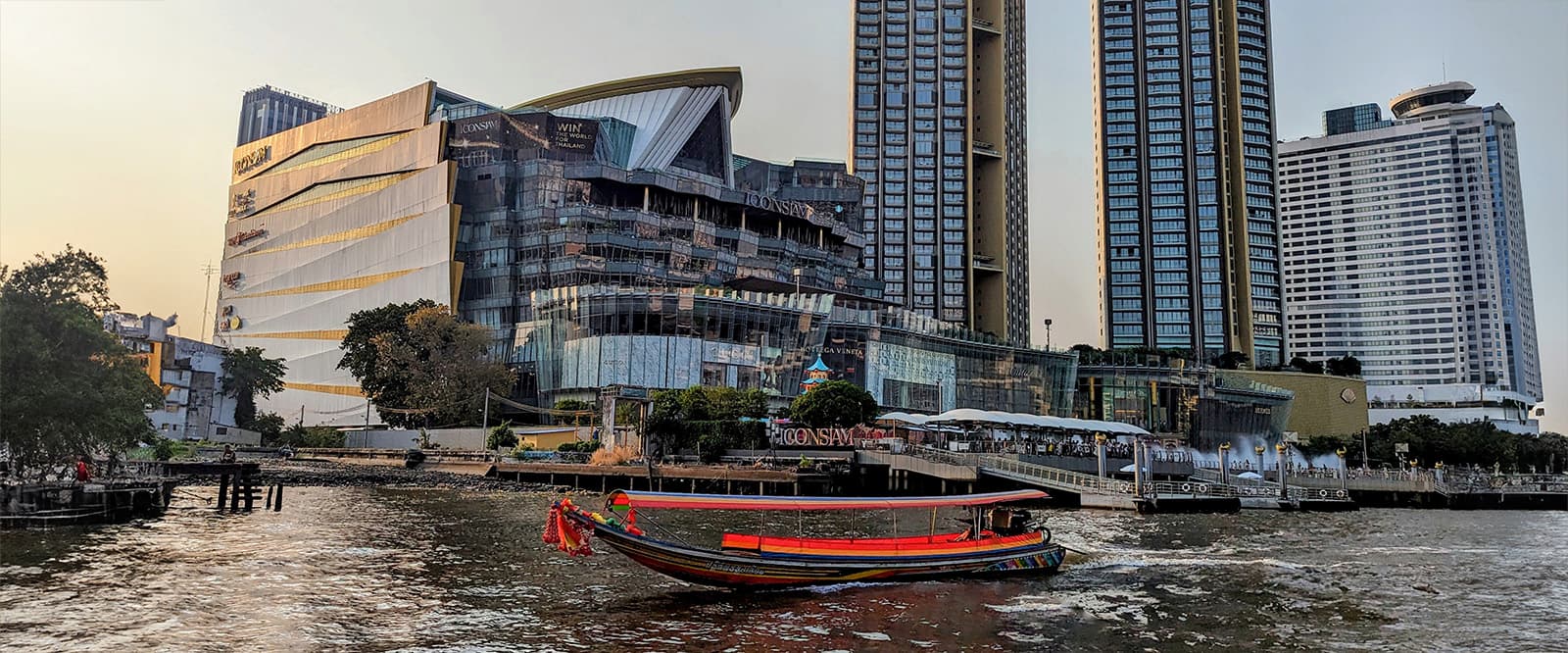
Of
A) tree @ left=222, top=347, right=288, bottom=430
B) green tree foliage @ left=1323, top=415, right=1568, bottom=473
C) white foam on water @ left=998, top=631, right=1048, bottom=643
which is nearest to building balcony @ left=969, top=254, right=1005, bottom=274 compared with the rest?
green tree foliage @ left=1323, top=415, right=1568, bottom=473

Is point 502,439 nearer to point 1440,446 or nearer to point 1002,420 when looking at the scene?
point 1002,420

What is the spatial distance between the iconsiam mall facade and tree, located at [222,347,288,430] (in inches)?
396

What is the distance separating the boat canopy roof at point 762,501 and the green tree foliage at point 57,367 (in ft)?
85.3

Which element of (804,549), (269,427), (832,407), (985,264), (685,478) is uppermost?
(985,264)

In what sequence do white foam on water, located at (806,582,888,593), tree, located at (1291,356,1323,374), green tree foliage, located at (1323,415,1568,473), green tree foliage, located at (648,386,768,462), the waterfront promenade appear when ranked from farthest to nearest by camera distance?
tree, located at (1291,356,1323,374) < green tree foliage, located at (1323,415,1568,473) < green tree foliage, located at (648,386,768,462) < the waterfront promenade < white foam on water, located at (806,582,888,593)

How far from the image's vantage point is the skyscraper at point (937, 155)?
16788 centimetres

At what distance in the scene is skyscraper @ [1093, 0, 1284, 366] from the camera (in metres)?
171

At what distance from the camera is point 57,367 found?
39938mm

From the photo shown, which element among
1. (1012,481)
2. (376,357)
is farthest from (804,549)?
(376,357)

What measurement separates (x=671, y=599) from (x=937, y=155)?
493ft

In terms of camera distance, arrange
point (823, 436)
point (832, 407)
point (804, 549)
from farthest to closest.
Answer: point (832, 407), point (823, 436), point (804, 549)

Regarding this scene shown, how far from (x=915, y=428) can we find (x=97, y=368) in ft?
179

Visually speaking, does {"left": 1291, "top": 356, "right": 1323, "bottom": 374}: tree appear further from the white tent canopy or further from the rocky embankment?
the rocky embankment

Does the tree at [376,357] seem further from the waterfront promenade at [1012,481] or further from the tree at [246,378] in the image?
the waterfront promenade at [1012,481]
